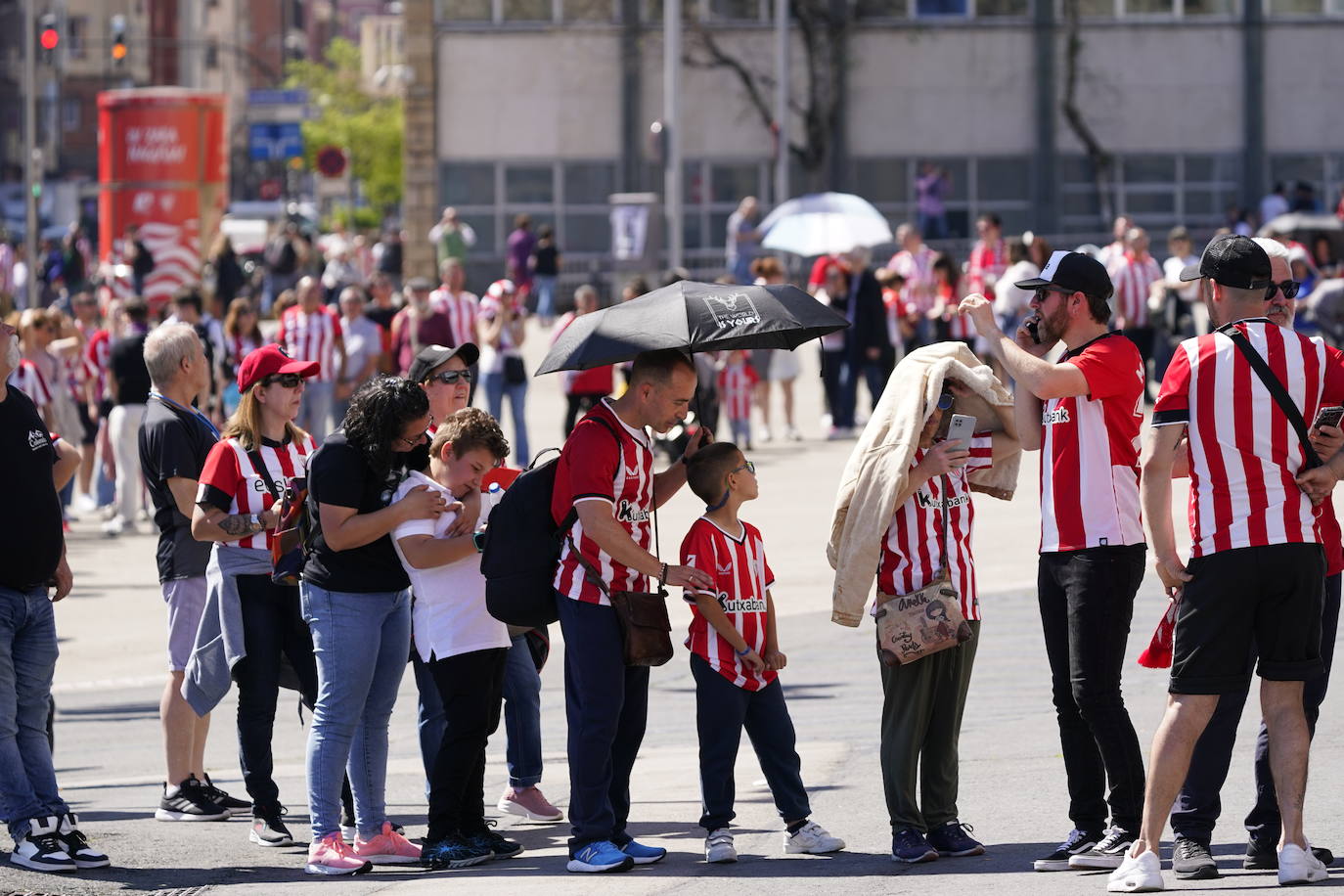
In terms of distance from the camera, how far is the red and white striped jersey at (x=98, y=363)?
663 inches

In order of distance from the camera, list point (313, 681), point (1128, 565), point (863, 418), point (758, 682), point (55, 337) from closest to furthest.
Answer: point (1128, 565) < point (758, 682) < point (313, 681) < point (55, 337) < point (863, 418)

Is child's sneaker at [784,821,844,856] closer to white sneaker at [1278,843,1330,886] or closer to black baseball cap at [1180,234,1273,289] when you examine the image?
white sneaker at [1278,843,1330,886]

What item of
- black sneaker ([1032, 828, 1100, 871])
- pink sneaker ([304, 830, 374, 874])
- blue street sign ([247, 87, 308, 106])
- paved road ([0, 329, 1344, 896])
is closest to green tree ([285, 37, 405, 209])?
blue street sign ([247, 87, 308, 106])

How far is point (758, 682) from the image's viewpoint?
23.3 feet

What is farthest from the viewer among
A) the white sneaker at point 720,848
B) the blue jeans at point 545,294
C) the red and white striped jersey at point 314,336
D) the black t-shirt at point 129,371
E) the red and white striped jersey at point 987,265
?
the blue jeans at point 545,294

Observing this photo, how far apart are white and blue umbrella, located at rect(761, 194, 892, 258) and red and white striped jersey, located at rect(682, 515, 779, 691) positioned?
16510mm

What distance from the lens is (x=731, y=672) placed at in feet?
23.2

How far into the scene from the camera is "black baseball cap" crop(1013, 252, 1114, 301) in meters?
6.64

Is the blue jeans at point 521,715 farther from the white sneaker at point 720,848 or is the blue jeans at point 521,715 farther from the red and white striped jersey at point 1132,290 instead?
the red and white striped jersey at point 1132,290

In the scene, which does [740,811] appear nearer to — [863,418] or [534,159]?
[863,418]

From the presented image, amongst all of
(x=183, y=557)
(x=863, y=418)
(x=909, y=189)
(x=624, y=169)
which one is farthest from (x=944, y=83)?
(x=183, y=557)

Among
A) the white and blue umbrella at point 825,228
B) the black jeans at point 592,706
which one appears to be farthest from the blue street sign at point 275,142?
the black jeans at point 592,706

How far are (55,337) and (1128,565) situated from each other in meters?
12.1

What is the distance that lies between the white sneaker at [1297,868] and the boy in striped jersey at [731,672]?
1.53 metres
